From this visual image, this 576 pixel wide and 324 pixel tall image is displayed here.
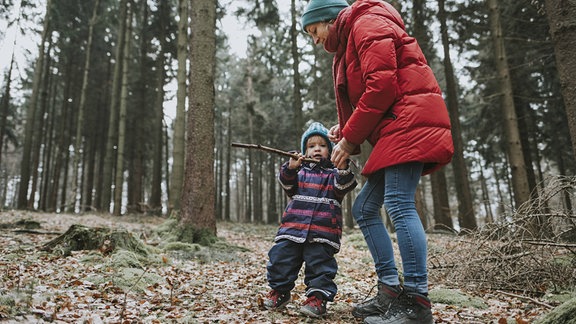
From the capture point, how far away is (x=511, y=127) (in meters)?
7.34

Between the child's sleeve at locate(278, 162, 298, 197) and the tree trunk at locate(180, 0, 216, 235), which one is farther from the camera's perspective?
the tree trunk at locate(180, 0, 216, 235)

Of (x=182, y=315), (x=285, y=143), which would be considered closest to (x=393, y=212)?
(x=182, y=315)

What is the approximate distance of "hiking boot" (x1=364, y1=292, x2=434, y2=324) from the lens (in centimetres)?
233

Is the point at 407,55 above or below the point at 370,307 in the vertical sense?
above

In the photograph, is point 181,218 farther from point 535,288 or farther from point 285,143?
point 285,143

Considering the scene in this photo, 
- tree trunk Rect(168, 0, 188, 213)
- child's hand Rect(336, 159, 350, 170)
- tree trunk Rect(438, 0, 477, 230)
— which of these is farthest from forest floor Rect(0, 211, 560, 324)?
tree trunk Rect(438, 0, 477, 230)

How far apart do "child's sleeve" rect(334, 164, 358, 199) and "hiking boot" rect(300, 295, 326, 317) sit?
2.80ft

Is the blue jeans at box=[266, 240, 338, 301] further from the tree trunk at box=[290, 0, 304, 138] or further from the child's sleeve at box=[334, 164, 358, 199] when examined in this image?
the tree trunk at box=[290, 0, 304, 138]

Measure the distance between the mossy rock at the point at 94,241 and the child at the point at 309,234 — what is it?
8.27 ft

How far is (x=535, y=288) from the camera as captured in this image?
3566 mm

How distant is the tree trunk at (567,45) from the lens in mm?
3396

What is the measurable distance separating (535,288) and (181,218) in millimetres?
5008

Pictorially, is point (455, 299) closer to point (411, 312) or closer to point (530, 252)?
point (530, 252)

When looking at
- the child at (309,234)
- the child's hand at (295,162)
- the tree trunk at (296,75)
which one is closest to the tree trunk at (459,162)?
the tree trunk at (296,75)
